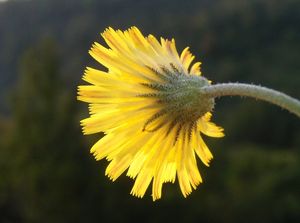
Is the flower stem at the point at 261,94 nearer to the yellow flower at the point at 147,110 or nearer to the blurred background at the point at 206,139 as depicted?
the yellow flower at the point at 147,110

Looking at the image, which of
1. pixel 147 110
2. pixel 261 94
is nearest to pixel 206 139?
pixel 147 110

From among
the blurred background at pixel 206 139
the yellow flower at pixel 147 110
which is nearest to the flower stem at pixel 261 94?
the yellow flower at pixel 147 110

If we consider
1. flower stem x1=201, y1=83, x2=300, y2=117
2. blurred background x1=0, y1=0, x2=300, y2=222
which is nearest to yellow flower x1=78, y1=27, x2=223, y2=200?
flower stem x1=201, y1=83, x2=300, y2=117

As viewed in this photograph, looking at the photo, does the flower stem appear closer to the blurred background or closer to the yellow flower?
the yellow flower

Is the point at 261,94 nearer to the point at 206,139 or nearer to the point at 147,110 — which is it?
the point at 147,110

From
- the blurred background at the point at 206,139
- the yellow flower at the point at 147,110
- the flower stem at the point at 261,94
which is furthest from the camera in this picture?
the blurred background at the point at 206,139
